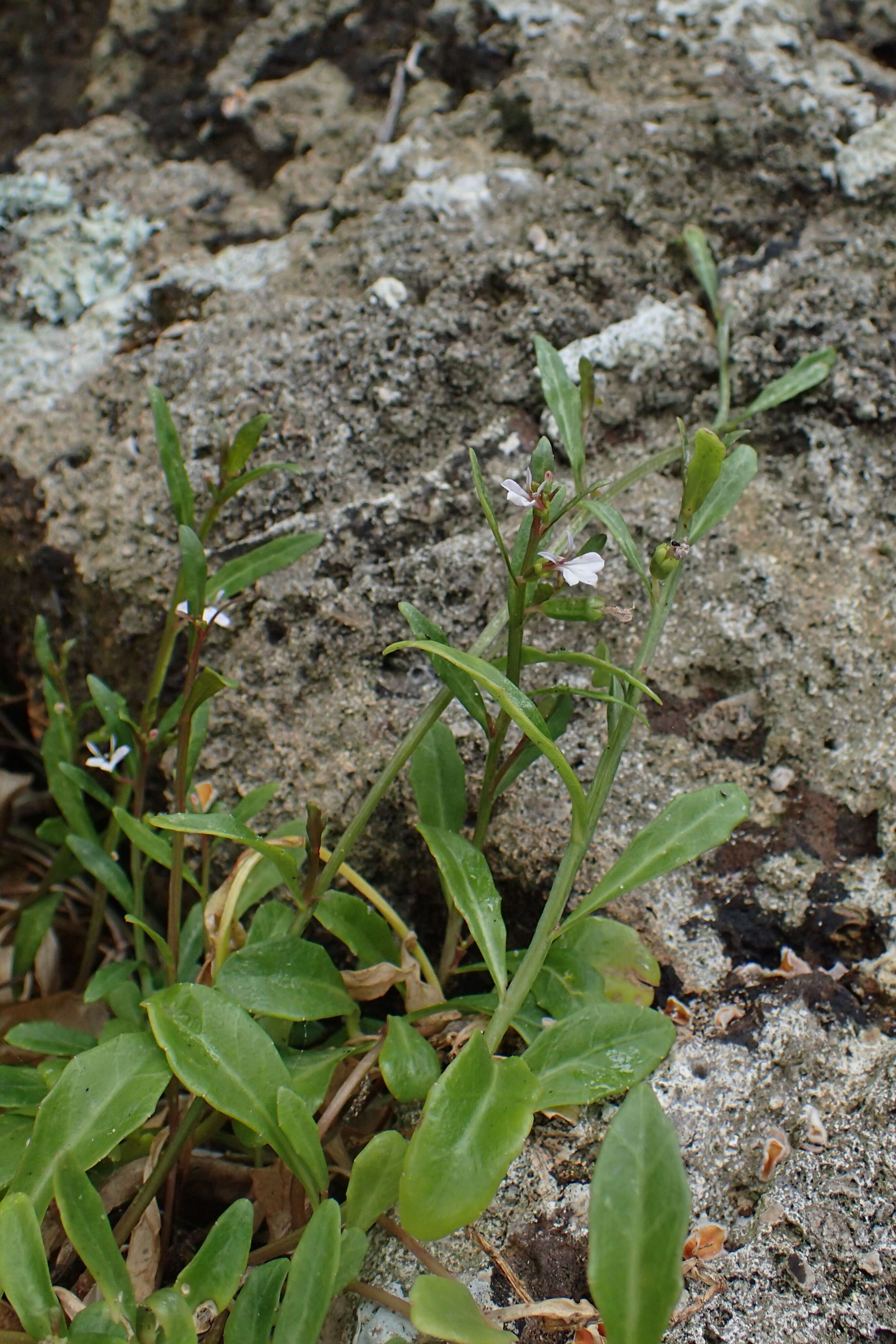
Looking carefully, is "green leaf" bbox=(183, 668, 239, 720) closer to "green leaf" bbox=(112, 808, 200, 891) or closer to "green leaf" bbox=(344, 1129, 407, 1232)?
"green leaf" bbox=(112, 808, 200, 891)

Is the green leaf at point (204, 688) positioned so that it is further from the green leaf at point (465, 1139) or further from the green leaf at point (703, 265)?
the green leaf at point (703, 265)

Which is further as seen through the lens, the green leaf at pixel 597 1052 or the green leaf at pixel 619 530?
the green leaf at pixel 619 530

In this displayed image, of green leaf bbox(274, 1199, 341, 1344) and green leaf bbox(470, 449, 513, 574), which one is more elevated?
green leaf bbox(470, 449, 513, 574)

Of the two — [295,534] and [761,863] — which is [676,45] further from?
[761,863]

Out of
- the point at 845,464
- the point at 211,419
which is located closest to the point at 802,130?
the point at 845,464

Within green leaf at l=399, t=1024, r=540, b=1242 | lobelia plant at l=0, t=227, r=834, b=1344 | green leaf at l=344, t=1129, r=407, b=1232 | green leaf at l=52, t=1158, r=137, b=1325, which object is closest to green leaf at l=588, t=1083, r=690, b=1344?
lobelia plant at l=0, t=227, r=834, b=1344

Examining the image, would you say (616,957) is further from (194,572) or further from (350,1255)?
(194,572)

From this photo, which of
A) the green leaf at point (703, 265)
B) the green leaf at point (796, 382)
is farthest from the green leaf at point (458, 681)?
the green leaf at point (703, 265)
